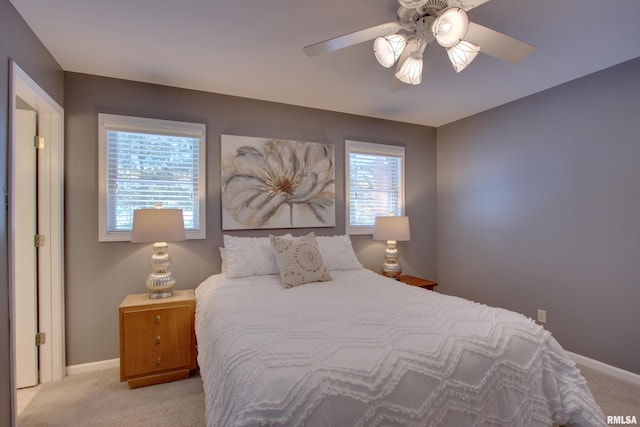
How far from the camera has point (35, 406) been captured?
6.99 feet

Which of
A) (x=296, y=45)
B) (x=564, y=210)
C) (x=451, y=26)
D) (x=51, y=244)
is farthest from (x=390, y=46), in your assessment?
(x=51, y=244)

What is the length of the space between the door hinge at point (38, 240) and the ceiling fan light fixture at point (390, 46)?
2.73 m

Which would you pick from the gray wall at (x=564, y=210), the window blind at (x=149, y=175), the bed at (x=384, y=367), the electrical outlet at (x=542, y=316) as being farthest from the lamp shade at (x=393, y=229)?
the window blind at (x=149, y=175)

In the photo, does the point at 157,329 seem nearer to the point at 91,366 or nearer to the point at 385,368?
the point at 91,366

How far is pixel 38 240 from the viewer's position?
2.39m

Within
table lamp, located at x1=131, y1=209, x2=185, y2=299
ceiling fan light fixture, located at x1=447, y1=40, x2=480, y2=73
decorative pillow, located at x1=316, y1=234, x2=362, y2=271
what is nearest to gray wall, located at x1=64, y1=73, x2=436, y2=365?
table lamp, located at x1=131, y1=209, x2=185, y2=299

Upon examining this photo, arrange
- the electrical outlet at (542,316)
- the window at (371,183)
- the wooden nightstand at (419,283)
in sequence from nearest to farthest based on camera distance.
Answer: the electrical outlet at (542,316) → the wooden nightstand at (419,283) → the window at (371,183)

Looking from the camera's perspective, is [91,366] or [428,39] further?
[91,366]

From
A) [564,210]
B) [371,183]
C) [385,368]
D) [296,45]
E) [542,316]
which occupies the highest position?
[296,45]

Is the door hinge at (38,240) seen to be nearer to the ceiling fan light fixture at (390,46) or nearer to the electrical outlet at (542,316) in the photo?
the ceiling fan light fixture at (390,46)

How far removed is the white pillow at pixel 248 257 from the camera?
2.68 metres

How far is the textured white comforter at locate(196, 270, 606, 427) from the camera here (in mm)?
1094

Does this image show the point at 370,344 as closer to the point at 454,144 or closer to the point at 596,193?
the point at 596,193

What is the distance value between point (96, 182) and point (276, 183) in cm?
156
